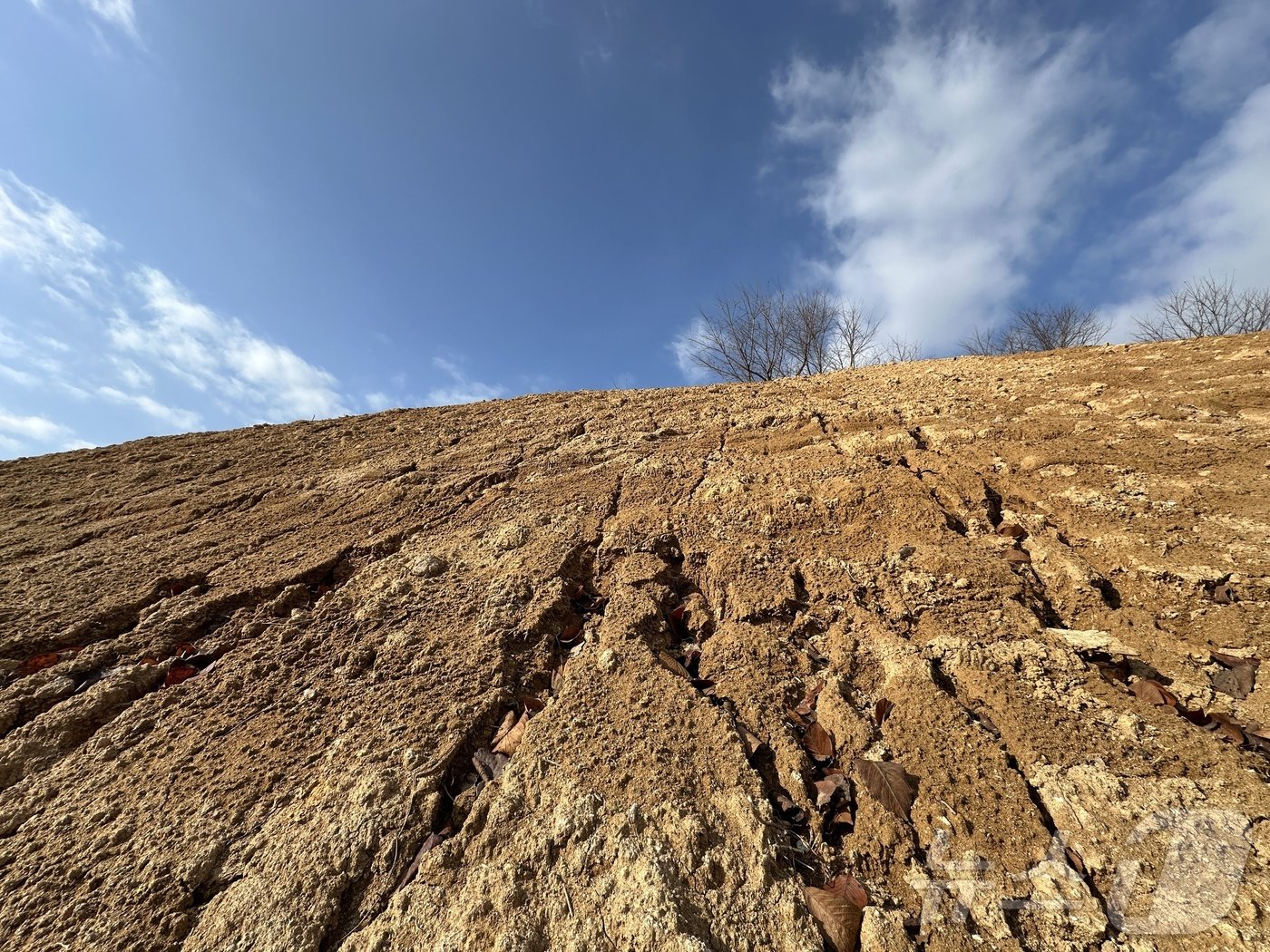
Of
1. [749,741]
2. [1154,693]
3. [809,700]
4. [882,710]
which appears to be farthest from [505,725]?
[1154,693]

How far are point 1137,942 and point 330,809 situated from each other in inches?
90.4

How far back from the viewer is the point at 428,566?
3.13 metres


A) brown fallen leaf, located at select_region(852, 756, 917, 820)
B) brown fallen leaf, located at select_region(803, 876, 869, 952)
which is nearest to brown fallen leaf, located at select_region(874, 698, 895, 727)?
brown fallen leaf, located at select_region(852, 756, 917, 820)

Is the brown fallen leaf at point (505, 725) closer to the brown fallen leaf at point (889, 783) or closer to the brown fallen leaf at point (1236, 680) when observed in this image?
the brown fallen leaf at point (889, 783)

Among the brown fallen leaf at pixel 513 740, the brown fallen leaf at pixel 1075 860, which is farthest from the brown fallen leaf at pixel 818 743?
the brown fallen leaf at pixel 513 740

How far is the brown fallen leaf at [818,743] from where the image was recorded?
77.5 inches

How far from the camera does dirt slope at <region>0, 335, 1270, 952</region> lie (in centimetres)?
159

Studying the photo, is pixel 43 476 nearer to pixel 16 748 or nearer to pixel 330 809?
pixel 16 748

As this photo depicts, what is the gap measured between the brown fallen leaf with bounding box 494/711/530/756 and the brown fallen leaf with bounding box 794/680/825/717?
102 cm

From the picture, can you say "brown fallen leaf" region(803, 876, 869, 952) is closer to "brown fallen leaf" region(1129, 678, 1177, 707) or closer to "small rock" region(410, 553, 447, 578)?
"brown fallen leaf" region(1129, 678, 1177, 707)

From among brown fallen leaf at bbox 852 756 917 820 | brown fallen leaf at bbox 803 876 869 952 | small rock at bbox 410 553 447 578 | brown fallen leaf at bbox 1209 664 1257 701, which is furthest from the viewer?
small rock at bbox 410 553 447 578

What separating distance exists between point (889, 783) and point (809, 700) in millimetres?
401

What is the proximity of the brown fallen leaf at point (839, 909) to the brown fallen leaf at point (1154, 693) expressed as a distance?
126 cm

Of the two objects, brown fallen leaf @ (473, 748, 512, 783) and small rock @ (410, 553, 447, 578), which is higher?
small rock @ (410, 553, 447, 578)
